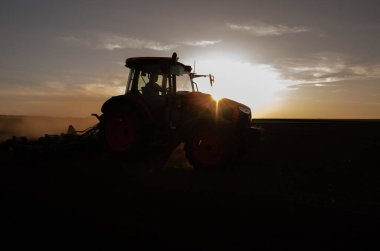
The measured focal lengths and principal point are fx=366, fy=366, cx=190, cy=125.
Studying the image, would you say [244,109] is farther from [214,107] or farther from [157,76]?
[157,76]

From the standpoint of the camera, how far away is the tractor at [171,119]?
7652 millimetres

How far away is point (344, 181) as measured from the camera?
6953mm

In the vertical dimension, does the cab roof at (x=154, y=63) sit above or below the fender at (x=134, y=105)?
above

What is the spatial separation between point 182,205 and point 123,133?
3774mm

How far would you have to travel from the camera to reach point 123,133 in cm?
838

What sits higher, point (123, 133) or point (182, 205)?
point (123, 133)

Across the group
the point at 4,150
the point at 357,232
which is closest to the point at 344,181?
the point at 357,232

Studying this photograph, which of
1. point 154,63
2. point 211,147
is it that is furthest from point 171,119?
point 154,63

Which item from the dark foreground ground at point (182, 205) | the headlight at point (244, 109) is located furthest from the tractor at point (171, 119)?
the dark foreground ground at point (182, 205)

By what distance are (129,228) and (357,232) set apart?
8.30ft

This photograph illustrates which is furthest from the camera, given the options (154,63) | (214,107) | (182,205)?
(154,63)

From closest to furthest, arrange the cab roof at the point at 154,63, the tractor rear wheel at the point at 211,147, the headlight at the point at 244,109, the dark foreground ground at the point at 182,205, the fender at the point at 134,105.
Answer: the dark foreground ground at the point at 182,205
the tractor rear wheel at the point at 211,147
the fender at the point at 134,105
the cab roof at the point at 154,63
the headlight at the point at 244,109

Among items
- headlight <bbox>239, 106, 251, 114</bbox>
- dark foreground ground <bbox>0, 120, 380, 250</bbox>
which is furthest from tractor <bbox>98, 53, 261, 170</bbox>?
dark foreground ground <bbox>0, 120, 380, 250</bbox>

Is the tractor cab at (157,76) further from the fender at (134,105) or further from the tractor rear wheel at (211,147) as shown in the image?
the tractor rear wheel at (211,147)
